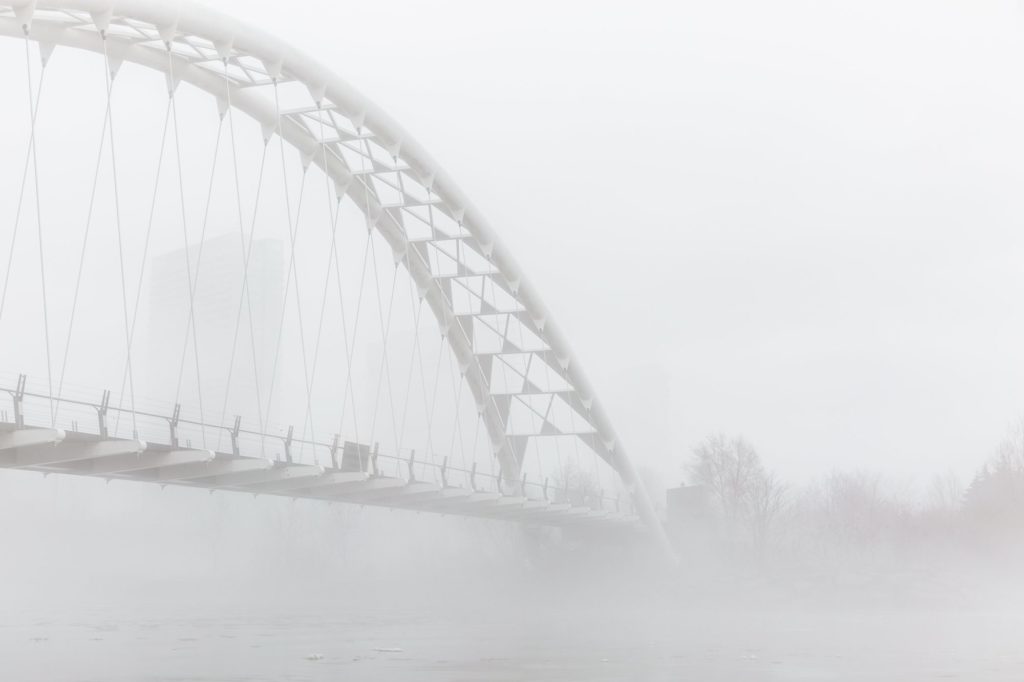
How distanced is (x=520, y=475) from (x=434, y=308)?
9631 millimetres

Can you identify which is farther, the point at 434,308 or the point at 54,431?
the point at 434,308

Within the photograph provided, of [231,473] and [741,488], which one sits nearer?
[231,473]

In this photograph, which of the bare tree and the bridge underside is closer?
Result: the bridge underside

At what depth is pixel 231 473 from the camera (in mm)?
33906

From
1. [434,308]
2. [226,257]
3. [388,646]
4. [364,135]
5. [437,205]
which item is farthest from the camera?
[226,257]

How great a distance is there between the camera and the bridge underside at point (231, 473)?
27484mm

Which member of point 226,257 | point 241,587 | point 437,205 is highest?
point 226,257

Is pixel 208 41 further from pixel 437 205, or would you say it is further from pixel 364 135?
pixel 437 205

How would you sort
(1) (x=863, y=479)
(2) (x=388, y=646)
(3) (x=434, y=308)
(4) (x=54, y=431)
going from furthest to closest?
1. (1) (x=863, y=479)
2. (3) (x=434, y=308)
3. (2) (x=388, y=646)
4. (4) (x=54, y=431)

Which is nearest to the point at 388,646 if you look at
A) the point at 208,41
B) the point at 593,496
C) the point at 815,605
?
the point at 208,41

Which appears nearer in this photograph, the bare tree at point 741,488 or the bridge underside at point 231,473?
the bridge underside at point 231,473

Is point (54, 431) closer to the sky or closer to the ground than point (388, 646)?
closer to the sky

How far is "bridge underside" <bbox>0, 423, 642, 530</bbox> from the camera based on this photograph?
27484 millimetres

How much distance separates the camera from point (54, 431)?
84.3ft
